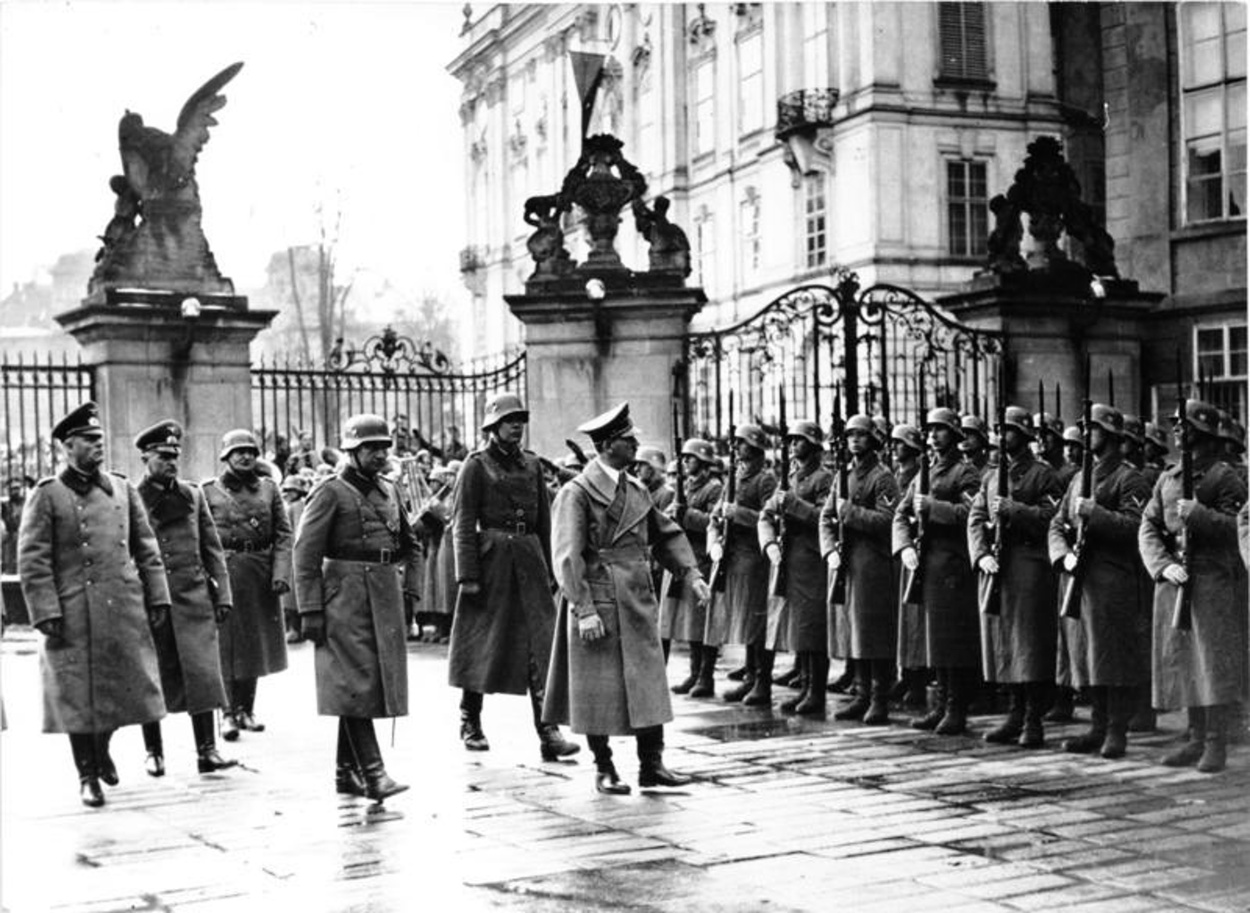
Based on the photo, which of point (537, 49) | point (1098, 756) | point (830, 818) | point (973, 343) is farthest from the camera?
point (537, 49)

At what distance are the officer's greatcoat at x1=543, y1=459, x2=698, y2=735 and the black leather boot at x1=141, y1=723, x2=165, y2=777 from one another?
2443 millimetres

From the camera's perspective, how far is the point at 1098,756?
10273 mm

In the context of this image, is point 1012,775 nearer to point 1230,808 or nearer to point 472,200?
point 1230,808

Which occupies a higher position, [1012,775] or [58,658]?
[58,658]

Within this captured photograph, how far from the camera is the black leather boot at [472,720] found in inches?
433

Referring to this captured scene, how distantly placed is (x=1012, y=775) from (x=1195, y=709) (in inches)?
49.2

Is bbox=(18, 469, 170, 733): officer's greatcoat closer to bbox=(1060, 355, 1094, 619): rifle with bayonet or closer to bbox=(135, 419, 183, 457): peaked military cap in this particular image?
bbox=(135, 419, 183, 457): peaked military cap

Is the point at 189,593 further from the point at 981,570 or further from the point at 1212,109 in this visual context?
the point at 1212,109

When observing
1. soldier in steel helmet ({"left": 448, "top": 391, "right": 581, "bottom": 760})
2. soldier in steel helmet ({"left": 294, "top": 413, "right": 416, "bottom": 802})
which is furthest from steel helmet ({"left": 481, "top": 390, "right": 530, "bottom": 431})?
soldier in steel helmet ({"left": 294, "top": 413, "right": 416, "bottom": 802})

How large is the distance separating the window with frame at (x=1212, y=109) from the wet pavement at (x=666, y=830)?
14.1 m

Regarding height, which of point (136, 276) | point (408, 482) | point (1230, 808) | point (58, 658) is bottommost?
point (1230, 808)

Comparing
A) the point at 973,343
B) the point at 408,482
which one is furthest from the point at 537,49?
the point at 973,343

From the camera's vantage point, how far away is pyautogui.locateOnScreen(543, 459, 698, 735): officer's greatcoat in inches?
369

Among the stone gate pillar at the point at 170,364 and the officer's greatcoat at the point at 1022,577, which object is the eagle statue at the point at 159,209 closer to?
the stone gate pillar at the point at 170,364
